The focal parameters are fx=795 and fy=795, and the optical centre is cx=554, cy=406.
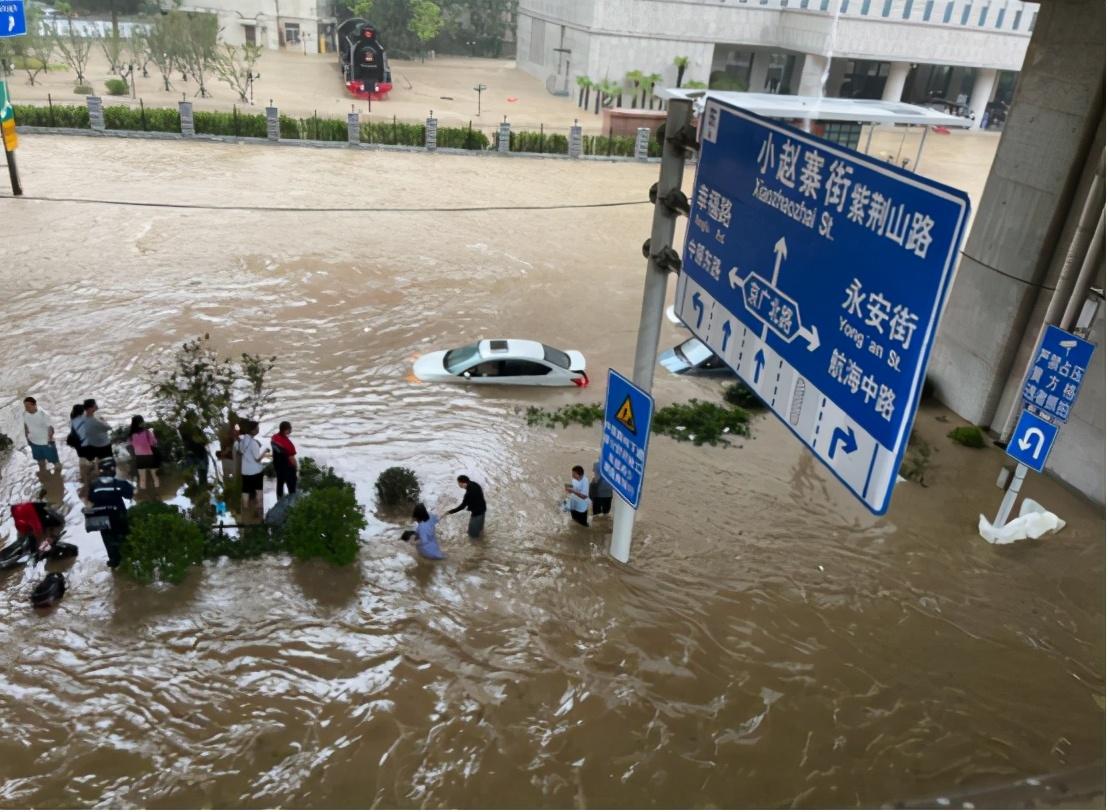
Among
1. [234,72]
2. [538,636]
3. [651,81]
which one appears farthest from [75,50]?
[538,636]

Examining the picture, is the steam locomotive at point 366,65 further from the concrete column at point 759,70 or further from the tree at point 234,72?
the concrete column at point 759,70

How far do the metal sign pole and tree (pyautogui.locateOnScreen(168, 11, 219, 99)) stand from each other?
41176mm

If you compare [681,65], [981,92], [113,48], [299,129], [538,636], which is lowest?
[538,636]

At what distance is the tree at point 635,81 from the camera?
45625 mm

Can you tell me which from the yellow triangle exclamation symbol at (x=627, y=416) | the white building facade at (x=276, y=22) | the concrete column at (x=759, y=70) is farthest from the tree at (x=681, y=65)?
the yellow triangle exclamation symbol at (x=627, y=416)

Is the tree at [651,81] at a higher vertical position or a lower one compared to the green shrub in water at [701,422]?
higher

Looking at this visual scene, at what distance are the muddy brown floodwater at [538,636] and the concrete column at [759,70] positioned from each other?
142ft

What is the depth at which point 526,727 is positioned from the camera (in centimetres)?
757

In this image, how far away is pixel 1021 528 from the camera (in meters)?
11.2

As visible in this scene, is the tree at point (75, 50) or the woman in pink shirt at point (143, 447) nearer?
the woman in pink shirt at point (143, 447)

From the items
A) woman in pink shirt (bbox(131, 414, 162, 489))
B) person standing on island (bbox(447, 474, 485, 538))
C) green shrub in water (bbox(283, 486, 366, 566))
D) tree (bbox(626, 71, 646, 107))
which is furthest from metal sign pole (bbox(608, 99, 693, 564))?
tree (bbox(626, 71, 646, 107))

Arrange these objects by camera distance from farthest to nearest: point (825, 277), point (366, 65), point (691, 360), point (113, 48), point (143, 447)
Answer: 1. point (366, 65)
2. point (113, 48)
3. point (691, 360)
4. point (143, 447)
5. point (825, 277)

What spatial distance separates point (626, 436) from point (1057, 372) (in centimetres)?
544

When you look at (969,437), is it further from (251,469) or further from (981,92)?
(981,92)
